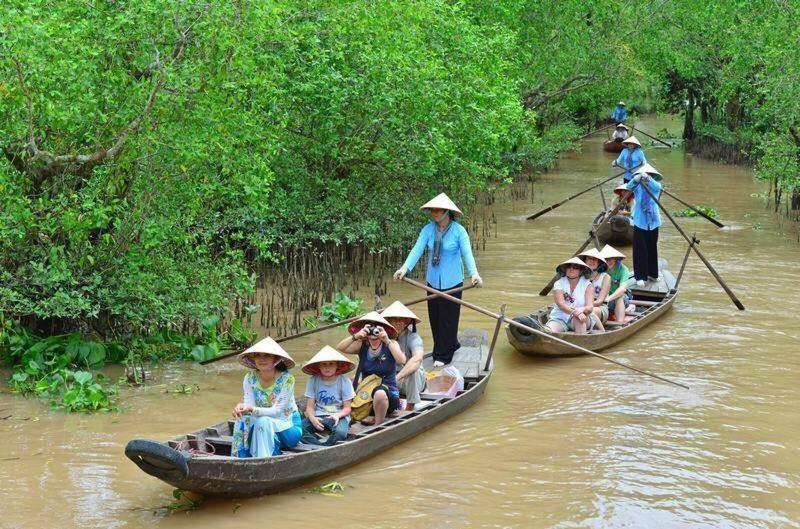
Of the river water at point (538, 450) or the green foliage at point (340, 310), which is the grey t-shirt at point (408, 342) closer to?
the river water at point (538, 450)

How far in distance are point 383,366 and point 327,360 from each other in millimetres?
744

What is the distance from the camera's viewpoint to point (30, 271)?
30.2 feet

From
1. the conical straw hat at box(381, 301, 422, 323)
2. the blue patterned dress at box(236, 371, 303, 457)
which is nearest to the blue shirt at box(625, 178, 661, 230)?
the conical straw hat at box(381, 301, 422, 323)

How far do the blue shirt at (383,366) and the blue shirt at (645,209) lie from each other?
602 cm

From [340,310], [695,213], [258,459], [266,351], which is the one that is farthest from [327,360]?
[695,213]

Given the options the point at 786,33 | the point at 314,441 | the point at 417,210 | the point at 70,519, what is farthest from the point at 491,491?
the point at 786,33

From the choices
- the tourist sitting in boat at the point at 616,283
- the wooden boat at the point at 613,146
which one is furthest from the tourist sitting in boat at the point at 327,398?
the wooden boat at the point at 613,146

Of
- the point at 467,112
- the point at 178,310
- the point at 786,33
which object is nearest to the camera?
the point at 178,310

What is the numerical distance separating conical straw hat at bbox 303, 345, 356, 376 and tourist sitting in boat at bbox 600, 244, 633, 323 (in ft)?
15.2

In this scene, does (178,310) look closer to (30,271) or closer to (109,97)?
(30,271)

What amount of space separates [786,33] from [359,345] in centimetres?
1435

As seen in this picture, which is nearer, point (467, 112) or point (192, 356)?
point (192, 356)

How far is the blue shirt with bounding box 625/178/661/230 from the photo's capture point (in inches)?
508

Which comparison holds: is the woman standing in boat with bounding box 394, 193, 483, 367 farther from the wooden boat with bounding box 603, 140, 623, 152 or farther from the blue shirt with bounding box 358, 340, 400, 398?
the wooden boat with bounding box 603, 140, 623, 152
